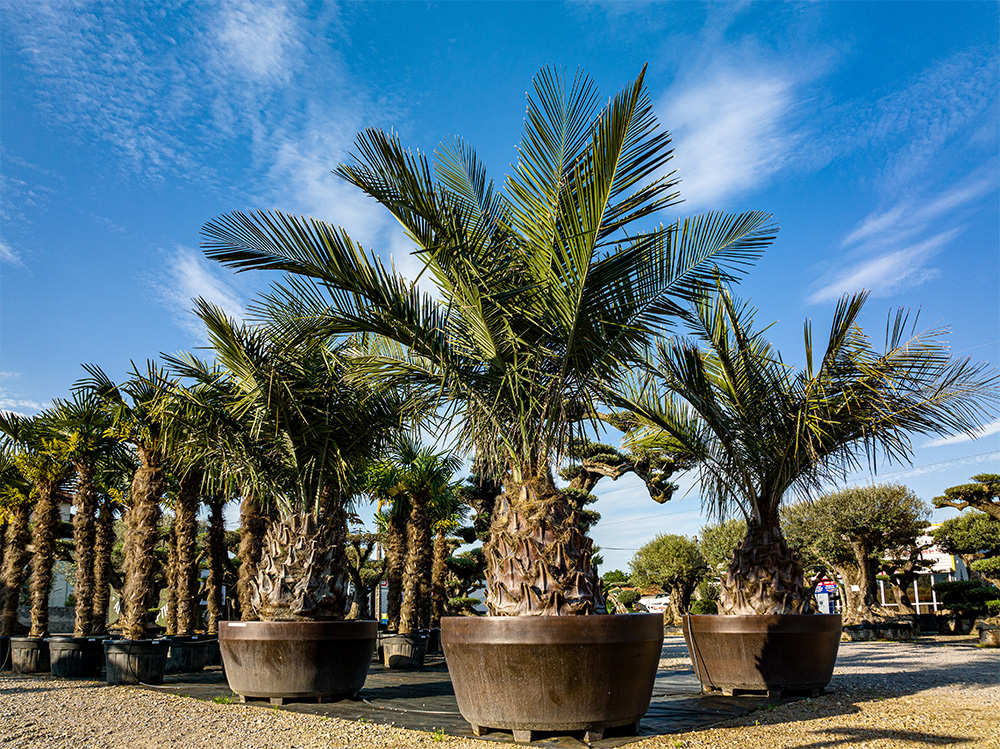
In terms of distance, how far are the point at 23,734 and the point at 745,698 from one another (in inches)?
262

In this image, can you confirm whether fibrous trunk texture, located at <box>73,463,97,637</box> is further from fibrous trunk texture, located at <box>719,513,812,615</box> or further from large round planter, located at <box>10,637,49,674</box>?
fibrous trunk texture, located at <box>719,513,812,615</box>

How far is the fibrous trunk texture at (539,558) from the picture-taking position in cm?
544

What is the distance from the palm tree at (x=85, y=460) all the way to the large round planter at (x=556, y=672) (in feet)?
28.9

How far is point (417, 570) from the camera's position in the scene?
601 inches

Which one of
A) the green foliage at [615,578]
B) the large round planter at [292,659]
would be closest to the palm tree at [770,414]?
the large round planter at [292,659]

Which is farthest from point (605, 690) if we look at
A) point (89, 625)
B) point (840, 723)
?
point (89, 625)

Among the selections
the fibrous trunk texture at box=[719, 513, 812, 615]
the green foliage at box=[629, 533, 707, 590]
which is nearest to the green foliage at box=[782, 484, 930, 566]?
the green foliage at box=[629, 533, 707, 590]

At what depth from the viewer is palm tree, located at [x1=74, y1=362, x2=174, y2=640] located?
10422mm

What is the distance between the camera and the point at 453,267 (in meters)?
5.57

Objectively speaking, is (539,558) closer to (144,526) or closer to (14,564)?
(144,526)

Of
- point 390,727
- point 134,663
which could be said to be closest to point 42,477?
point 134,663

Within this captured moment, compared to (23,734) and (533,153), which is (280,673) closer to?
(23,734)

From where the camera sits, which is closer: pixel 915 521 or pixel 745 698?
pixel 745 698

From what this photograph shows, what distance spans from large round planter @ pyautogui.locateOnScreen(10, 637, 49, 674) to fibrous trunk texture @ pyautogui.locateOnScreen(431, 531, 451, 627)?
28.3 ft
